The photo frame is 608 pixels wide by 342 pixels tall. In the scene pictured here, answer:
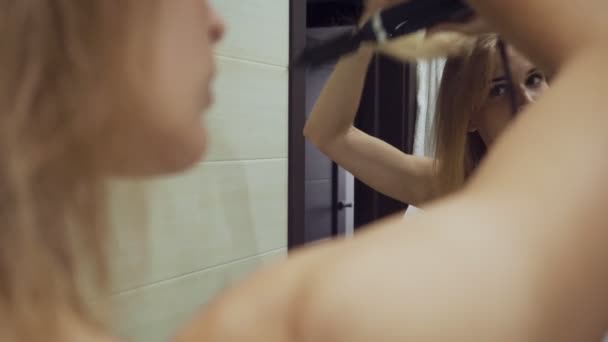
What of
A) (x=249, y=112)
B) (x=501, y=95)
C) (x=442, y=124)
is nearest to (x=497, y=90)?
(x=501, y=95)

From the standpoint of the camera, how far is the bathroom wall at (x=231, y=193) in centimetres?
87

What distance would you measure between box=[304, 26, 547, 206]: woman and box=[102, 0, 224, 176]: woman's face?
0.46 meters

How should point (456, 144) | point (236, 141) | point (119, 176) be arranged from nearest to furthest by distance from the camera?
1. point (119, 176)
2. point (456, 144)
3. point (236, 141)

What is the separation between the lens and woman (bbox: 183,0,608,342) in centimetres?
21

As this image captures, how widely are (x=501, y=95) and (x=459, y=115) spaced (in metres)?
0.07

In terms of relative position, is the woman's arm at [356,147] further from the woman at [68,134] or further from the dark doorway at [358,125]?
the woman at [68,134]

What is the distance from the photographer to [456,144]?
0.90 metres

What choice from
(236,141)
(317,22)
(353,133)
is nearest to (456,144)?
(353,133)

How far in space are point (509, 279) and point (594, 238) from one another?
0.12ft

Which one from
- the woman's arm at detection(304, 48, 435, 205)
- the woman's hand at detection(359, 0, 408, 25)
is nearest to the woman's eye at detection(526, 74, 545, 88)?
the woman's arm at detection(304, 48, 435, 205)

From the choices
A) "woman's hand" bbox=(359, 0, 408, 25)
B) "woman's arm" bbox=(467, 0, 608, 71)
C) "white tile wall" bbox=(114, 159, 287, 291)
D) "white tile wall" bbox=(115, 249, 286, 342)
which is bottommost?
"white tile wall" bbox=(115, 249, 286, 342)

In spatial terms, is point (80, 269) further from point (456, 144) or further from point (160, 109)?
point (456, 144)

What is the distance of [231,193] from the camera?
3.33 ft

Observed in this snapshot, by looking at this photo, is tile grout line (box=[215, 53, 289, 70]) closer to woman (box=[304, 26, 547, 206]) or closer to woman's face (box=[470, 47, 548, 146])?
woman (box=[304, 26, 547, 206])
